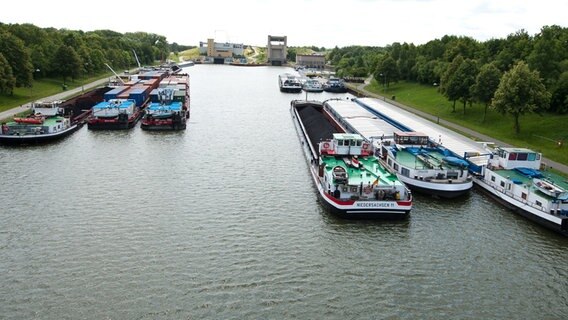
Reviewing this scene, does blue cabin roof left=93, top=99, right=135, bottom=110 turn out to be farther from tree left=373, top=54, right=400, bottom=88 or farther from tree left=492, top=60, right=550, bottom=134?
tree left=373, top=54, right=400, bottom=88

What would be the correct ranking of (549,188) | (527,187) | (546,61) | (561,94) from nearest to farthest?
(549,188)
(527,187)
(561,94)
(546,61)

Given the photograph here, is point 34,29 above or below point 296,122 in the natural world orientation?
above

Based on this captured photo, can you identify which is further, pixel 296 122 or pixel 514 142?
pixel 296 122

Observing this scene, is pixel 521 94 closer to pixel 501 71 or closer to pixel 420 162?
pixel 420 162

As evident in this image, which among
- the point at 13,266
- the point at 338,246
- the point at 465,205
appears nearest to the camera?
the point at 13,266

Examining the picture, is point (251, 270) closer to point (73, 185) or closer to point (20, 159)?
point (73, 185)

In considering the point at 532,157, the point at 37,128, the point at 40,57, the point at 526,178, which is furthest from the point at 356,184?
the point at 40,57

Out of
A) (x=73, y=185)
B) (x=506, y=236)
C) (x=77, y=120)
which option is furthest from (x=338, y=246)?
(x=77, y=120)

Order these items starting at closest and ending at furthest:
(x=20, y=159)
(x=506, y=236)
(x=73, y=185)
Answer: (x=506, y=236), (x=73, y=185), (x=20, y=159)

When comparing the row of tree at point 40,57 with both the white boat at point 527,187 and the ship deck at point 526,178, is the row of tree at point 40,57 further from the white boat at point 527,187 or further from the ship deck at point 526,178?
the ship deck at point 526,178
